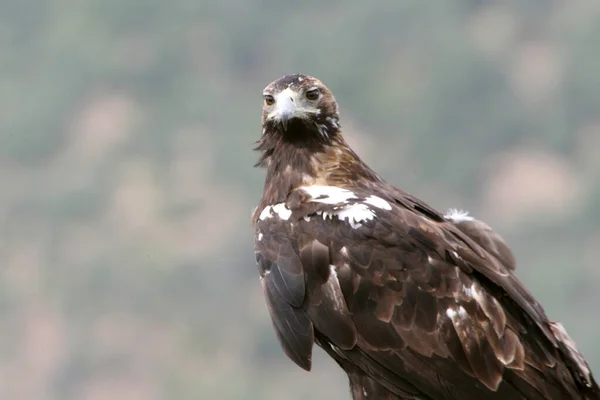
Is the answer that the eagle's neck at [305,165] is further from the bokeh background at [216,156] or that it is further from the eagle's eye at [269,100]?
the bokeh background at [216,156]

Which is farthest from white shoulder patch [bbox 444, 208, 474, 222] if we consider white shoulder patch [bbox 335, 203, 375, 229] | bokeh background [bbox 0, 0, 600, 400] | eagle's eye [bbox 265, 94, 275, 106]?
bokeh background [bbox 0, 0, 600, 400]

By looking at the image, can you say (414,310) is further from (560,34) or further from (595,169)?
(560,34)

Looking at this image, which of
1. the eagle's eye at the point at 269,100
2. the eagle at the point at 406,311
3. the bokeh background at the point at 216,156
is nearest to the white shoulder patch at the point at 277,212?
the eagle at the point at 406,311

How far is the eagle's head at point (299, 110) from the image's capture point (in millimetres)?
9938

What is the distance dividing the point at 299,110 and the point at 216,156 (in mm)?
58583

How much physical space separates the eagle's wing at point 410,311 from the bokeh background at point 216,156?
37.3 meters

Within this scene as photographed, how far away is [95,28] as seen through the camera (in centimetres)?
8625

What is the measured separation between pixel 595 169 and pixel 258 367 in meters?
21.3

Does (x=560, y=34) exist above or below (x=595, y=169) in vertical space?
above

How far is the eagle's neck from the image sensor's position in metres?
9.85

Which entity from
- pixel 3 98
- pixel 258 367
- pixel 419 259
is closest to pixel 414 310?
pixel 419 259

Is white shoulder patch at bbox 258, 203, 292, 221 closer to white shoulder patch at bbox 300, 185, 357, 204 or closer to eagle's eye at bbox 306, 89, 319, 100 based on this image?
white shoulder patch at bbox 300, 185, 357, 204

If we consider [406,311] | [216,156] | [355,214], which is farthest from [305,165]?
[216,156]

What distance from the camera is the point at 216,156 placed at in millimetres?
68438
